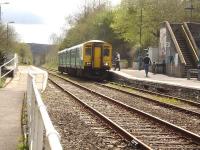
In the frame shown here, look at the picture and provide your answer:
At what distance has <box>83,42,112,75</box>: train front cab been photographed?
40688mm

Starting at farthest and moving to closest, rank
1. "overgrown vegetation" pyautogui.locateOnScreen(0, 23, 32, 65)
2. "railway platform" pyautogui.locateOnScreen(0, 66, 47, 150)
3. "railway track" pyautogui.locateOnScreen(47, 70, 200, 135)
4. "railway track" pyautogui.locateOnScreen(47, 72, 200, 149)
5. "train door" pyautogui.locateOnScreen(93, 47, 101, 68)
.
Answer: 1. "overgrown vegetation" pyautogui.locateOnScreen(0, 23, 32, 65)
2. "train door" pyautogui.locateOnScreen(93, 47, 101, 68)
3. "railway track" pyautogui.locateOnScreen(47, 70, 200, 135)
4. "railway track" pyautogui.locateOnScreen(47, 72, 200, 149)
5. "railway platform" pyautogui.locateOnScreen(0, 66, 47, 150)

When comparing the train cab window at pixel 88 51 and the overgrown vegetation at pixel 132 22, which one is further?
the overgrown vegetation at pixel 132 22

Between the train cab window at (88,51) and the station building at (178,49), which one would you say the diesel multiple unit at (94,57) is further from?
the station building at (178,49)

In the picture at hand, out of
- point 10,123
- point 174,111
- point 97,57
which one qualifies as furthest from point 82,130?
point 97,57

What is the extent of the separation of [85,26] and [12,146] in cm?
8638

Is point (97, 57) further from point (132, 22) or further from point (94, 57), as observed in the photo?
point (132, 22)

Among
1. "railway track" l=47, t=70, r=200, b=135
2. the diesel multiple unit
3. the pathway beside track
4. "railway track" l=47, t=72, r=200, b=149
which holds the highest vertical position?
the diesel multiple unit

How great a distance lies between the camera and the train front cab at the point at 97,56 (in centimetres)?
4069

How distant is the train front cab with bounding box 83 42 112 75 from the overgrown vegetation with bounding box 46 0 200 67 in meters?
18.4

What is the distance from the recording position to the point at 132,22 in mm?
73875

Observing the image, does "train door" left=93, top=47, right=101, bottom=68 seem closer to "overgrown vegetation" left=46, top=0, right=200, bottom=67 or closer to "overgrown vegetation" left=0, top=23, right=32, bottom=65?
"overgrown vegetation" left=0, top=23, right=32, bottom=65

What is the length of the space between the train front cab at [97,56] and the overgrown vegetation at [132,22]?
18.4 metres

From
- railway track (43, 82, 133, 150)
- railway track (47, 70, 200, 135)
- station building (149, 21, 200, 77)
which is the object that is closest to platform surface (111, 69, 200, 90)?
station building (149, 21, 200, 77)

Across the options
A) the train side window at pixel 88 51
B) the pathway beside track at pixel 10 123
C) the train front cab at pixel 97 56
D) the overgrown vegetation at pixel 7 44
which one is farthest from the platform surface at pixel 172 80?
the overgrown vegetation at pixel 7 44
